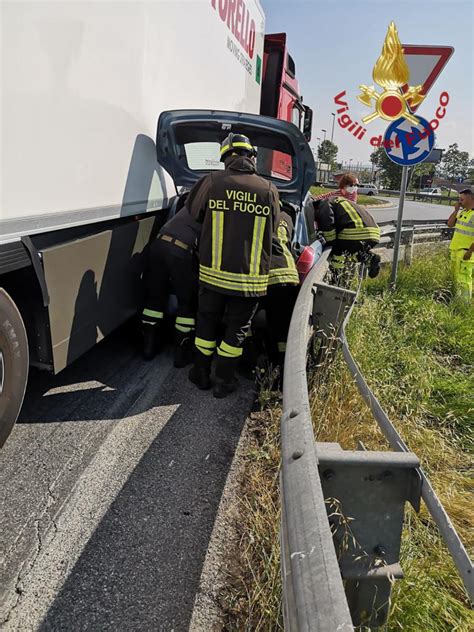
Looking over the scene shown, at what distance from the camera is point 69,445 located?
2.84 meters

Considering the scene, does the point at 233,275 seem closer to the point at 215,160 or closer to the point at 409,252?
the point at 215,160

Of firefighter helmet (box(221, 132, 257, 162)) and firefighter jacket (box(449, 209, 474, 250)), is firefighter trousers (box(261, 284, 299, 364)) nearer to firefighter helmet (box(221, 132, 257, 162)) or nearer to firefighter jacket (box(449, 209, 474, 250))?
firefighter helmet (box(221, 132, 257, 162))

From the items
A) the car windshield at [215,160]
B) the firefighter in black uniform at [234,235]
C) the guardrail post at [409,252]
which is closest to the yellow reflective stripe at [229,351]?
the firefighter in black uniform at [234,235]

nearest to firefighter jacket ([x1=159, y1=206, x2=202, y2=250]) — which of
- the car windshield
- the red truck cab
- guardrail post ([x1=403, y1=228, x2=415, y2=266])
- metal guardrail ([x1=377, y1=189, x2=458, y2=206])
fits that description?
the car windshield

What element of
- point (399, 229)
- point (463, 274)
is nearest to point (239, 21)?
point (399, 229)

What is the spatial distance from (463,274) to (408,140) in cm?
215

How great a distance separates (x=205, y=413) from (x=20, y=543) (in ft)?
4.93

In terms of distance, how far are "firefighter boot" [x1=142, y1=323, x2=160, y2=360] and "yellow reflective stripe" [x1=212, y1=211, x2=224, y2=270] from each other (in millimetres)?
931

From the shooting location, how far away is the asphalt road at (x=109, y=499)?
6.23 ft

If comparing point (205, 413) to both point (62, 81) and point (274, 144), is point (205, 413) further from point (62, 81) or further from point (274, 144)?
point (274, 144)

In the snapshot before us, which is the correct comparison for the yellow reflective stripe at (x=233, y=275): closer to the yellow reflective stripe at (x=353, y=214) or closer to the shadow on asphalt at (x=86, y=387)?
the shadow on asphalt at (x=86, y=387)

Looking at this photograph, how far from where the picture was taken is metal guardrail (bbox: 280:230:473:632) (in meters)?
0.80

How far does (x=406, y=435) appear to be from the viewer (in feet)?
10.2

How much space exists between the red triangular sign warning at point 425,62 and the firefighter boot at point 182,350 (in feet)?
11.9
